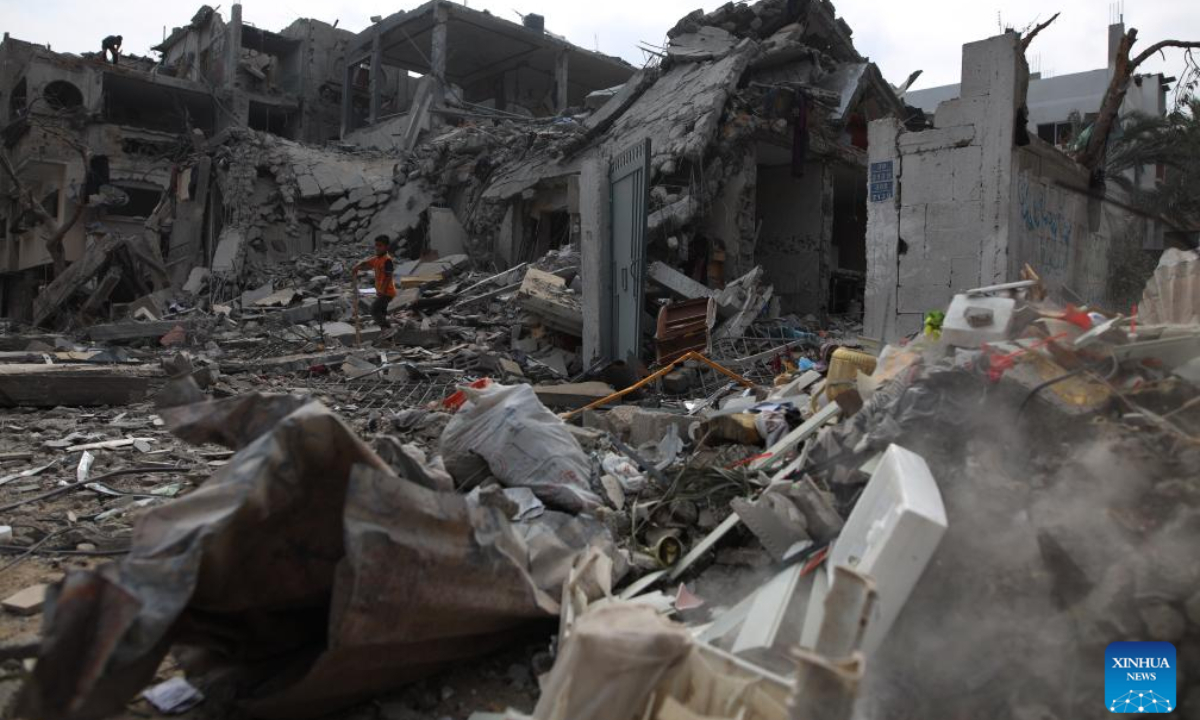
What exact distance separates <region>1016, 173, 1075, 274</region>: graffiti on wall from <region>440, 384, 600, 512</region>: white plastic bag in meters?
4.57

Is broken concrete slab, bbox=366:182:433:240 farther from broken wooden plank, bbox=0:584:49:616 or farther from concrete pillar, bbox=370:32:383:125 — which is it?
broken wooden plank, bbox=0:584:49:616

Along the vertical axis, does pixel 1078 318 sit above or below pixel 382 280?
below

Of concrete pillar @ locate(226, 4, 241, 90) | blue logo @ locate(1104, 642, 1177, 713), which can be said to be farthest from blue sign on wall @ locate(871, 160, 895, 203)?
concrete pillar @ locate(226, 4, 241, 90)

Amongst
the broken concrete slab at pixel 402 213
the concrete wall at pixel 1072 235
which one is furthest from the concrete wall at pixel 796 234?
the broken concrete slab at pixel 402 213

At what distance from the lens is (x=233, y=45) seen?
25391 millimetres

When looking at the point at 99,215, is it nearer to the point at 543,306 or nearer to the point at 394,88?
the point at 394,88

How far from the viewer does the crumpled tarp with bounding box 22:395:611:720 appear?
1633 millimetres

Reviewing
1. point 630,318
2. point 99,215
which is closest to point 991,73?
point 630,318

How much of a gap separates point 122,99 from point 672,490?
96.4ft

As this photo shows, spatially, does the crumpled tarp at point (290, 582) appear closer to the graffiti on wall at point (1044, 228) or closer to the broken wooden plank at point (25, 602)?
the broken wooden plank at point (25, 602)

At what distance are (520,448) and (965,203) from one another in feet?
14.7

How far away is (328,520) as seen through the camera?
2.04m

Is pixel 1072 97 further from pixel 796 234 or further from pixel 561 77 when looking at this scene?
pixel 796 234

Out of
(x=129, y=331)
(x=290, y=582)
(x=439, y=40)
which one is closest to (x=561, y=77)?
(x=439, y=40)
